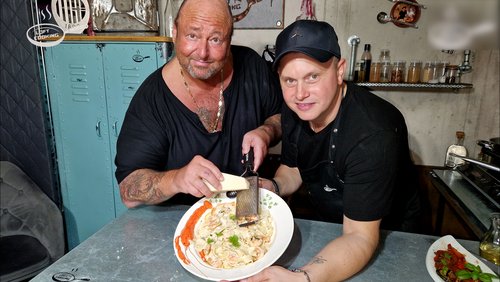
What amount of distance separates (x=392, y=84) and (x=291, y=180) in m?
1.74

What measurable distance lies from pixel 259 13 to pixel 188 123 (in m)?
1.97

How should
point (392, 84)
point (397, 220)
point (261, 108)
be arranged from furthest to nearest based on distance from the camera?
point (392, 84)
point (261, 108)
point (397, 220)

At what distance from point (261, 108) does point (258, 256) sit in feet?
3.21

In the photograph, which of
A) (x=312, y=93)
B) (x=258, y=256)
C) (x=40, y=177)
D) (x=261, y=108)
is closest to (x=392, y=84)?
(x=261, y=108)

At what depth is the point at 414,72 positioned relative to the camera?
9.89 ft

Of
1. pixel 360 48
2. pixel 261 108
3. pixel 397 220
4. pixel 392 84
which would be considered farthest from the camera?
pixel 360 48

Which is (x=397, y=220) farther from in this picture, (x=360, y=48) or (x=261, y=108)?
(x=360, y=48)

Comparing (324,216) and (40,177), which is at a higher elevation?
(324,216)

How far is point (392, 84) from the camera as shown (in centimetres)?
297

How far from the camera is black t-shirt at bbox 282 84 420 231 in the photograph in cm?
122

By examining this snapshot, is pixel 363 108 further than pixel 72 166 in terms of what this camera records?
No

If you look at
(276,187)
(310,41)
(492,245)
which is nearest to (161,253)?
(276,187)

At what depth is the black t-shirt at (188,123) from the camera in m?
1.69

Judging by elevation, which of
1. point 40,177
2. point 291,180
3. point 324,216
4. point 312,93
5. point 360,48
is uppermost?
point 360,48
